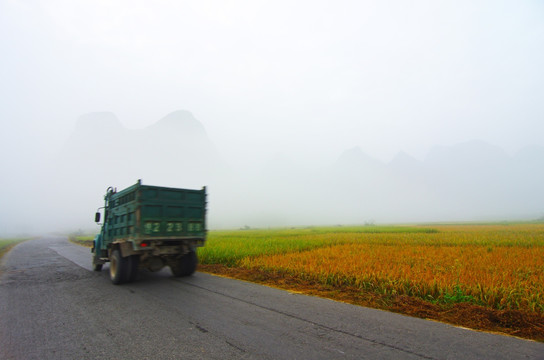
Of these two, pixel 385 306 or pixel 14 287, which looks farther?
pixel 14 287

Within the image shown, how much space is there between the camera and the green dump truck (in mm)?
7773

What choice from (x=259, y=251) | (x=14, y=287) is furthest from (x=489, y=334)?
(x=14, y=287)

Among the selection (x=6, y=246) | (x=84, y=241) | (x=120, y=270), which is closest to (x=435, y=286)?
(x=120, y=270)

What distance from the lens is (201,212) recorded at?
30.0ft

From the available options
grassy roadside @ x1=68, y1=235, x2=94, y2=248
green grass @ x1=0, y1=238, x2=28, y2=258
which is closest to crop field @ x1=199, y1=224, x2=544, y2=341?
green grass @ x1=0, y1=238, x2=28, y2=258

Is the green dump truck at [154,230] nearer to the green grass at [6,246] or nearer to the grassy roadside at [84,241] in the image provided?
the green grass at [6,246]

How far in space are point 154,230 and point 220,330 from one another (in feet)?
14.0

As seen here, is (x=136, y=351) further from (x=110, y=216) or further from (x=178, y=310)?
(x=110, y=216)

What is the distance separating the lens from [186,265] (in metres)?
9.19

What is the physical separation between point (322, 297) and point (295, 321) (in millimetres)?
1990

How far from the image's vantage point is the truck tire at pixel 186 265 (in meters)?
9.18

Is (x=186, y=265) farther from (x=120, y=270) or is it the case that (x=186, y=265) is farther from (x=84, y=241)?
(x=84, y=241)

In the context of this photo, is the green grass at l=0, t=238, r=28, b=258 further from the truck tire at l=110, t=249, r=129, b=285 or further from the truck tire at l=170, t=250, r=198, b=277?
the truck tire at l=170, t=250, r=198, b=277

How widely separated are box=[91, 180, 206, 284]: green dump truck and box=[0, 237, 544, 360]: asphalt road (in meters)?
1.18
